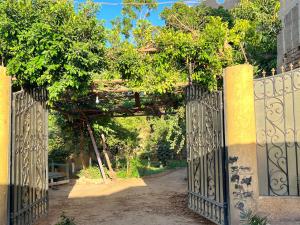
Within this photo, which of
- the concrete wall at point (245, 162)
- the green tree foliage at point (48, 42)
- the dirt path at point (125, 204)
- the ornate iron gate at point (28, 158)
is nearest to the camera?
the concrete wall at point (245, 162)

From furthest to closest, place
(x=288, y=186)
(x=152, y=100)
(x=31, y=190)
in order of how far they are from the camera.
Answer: (x=152, y=100) < (x=31, y=190) < (x=288, y=186)

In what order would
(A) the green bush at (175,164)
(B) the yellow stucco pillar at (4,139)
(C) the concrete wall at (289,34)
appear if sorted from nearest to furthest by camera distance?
(B) the yellow stucco pillar at (4,139) → (C) the concrete wall at (289,34) → (A) the green bush at (175,164)

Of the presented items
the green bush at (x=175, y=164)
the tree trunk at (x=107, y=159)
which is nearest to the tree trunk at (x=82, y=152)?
the tree trunk at (x=107, y=159)

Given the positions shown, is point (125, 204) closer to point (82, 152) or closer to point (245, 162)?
point (245, 162)

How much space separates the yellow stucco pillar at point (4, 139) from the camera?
5344mm

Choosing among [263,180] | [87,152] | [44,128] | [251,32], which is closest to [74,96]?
[44,128]

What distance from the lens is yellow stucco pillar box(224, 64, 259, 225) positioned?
17.3 ft

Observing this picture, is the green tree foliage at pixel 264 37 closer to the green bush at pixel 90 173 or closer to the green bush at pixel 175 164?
the green bush at pixel 175 164

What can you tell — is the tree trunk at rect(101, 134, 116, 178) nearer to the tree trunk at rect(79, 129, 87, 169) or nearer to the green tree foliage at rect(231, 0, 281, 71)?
the tree trunk at rect(79, 129, 87, 169)

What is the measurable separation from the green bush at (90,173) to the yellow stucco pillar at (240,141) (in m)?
9.93

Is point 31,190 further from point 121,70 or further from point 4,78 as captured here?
point 121,70

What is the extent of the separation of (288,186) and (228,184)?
90 cm

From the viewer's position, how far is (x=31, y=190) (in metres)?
6.55

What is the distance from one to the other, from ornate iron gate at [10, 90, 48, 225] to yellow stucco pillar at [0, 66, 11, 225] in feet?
0.60
